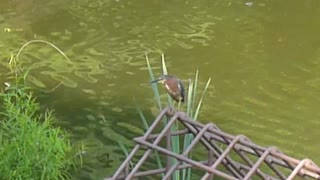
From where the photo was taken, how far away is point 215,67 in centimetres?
626

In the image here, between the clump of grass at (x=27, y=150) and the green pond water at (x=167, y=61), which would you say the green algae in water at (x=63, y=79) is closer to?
the green pond water at (x=167, y=61)

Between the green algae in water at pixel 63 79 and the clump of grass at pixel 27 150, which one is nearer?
the clump of grass at pixel 27 150

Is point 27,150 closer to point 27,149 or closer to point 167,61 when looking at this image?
point 27,149

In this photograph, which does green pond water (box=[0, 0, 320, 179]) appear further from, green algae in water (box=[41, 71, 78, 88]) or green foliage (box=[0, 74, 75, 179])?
green foliage (box=[0, 74, 75, 179])

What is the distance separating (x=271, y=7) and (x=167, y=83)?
502cm

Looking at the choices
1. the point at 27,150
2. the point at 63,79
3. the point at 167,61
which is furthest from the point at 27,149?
the point at 167,61

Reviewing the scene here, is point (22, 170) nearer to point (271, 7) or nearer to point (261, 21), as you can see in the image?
point (261, 21)

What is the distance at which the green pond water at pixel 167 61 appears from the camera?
5145 millimetres

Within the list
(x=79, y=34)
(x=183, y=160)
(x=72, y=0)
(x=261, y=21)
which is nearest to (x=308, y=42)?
(x=261, y=21)

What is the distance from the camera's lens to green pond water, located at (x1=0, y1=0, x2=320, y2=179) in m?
5.14

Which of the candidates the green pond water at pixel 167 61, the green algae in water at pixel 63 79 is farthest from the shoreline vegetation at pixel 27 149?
the green algae in water at pixel 63 79

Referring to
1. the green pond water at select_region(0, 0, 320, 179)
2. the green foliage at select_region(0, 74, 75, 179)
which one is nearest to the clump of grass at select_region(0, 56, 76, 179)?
the green foliage at select_region(0, 74, 75, 179)

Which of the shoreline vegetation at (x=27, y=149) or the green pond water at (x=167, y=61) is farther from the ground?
the shoreline vegetation at (x=27, y=149)

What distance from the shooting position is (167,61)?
6297 mm
